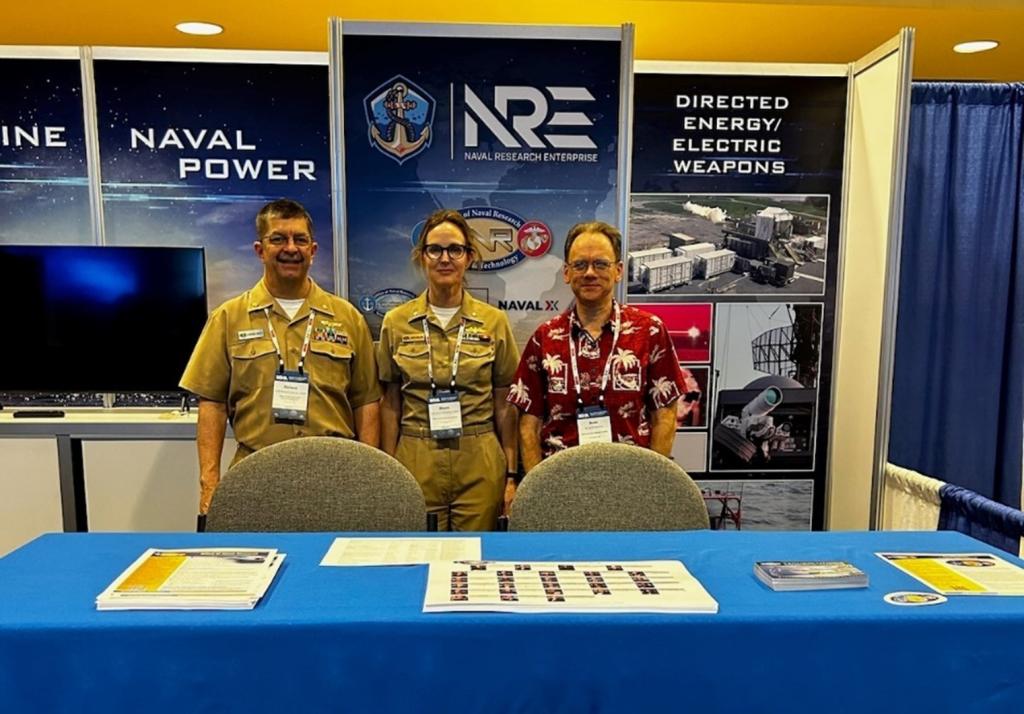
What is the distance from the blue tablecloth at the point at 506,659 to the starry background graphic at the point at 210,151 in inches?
80.7

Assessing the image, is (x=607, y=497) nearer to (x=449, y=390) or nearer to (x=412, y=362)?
(x=449, y=390)

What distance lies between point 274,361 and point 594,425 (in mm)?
1058

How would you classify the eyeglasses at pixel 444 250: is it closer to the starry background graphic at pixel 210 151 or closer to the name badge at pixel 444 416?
the name badge at pixel 444 416

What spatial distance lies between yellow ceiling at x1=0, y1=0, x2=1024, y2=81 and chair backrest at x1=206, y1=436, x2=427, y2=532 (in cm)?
239

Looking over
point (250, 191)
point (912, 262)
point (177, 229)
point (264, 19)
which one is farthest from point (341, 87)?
point (912, 262)

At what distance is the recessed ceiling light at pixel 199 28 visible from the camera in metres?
3.50

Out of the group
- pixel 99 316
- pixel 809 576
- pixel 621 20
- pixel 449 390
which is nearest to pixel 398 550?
pixel 809 576

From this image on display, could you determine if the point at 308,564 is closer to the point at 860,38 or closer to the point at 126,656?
the point at 126,656

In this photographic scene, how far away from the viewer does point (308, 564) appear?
1.34m

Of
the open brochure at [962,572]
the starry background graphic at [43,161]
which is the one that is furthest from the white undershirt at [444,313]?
the starry background graphic at [43,161]

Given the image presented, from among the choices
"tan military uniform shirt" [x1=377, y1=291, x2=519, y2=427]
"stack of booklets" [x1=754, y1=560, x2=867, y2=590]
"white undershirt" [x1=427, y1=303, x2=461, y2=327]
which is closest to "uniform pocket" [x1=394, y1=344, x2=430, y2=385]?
"tan military uniform shirt" [x1=377, y1=291, x2=519, y2=427]

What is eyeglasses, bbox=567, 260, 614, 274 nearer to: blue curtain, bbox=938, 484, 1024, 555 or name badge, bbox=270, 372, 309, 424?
name badge, bbox=270, 372, 309, 424

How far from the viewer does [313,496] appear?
1702mm

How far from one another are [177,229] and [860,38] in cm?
351
